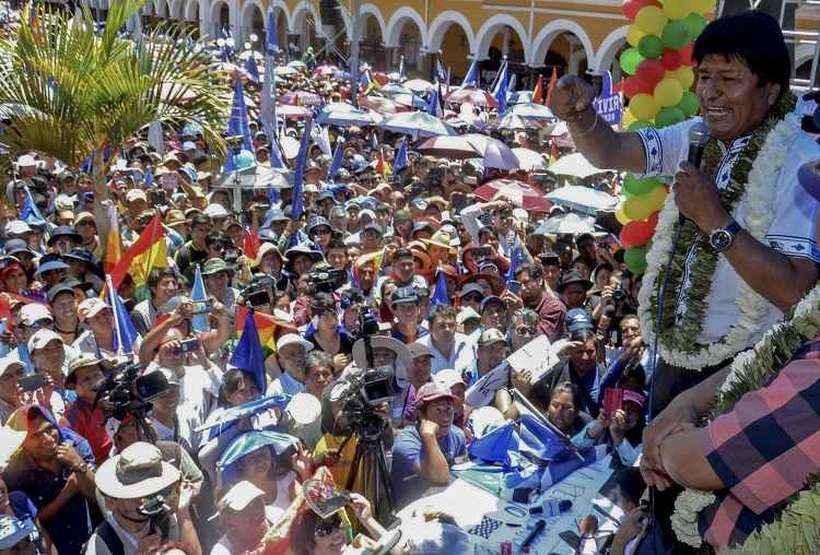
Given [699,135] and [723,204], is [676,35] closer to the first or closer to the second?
[723,204]

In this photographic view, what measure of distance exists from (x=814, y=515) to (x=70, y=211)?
9488mm

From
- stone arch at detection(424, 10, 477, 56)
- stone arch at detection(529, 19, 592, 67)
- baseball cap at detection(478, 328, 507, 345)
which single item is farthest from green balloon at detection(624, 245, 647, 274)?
stone arch at detection(424, 10, 477, 56)

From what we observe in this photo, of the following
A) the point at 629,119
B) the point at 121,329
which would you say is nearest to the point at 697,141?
the point at 629,119

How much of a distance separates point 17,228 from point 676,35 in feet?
21.6

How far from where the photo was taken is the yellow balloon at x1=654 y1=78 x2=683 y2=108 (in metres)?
4.61

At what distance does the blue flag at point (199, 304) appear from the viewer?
19.1 feet

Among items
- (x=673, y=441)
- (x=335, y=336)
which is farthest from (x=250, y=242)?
(x=673, y=441)

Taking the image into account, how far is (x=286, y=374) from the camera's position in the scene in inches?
217

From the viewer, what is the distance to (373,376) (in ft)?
13.4

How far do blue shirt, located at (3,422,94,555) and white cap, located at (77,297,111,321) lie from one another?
6.05 feet

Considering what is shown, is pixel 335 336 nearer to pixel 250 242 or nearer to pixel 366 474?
pixel 366 474

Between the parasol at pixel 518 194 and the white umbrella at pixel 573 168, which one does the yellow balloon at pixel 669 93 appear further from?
the white umbrella at pixel 573 168

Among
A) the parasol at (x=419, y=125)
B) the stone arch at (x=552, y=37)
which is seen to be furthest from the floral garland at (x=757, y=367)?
the stone arch at (x=552, y=37)

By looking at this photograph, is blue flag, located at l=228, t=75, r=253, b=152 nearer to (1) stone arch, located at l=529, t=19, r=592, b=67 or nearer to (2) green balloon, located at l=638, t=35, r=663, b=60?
(2) green balloon, located at l=638, t=35, r=663, b=60
